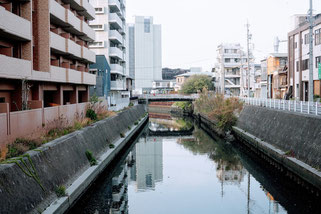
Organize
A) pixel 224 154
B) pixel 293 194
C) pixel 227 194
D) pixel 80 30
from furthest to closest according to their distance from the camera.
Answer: pixel 80 30 < pixel 224 154 < pixel 227 194 < pixel 293 194

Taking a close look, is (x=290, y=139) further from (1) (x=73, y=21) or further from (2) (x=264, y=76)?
(2) (x=264, y=76)

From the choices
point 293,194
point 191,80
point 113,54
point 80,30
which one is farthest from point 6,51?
point 191,80

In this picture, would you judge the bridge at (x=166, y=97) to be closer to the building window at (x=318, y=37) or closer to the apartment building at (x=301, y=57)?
the apartment building at (x=301, y=57)

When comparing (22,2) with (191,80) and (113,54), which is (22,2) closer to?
(113,54)

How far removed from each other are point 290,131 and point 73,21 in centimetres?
1974

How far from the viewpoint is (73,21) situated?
29.6 m

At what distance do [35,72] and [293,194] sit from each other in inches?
641

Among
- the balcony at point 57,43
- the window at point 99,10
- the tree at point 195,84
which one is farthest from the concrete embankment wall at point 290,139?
the tree at point 195,84

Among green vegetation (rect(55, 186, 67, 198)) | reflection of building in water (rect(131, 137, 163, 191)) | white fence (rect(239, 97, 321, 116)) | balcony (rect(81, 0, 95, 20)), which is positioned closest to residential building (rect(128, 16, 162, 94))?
balcony (rect(81, 0, 95, 20))

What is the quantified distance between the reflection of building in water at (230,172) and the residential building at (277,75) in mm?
28195

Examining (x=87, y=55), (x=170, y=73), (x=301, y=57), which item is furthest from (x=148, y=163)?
(x=170, y=73)

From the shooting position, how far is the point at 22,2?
797 inches

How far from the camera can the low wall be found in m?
16.9

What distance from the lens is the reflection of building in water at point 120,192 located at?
45.9 feet
